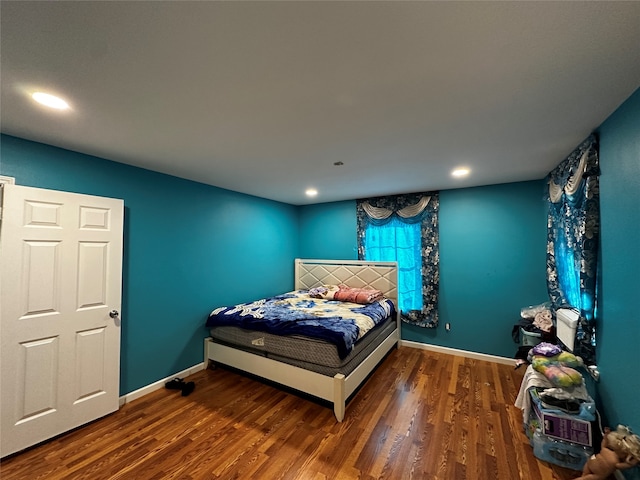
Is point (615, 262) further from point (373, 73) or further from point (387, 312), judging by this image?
point (387, 312)

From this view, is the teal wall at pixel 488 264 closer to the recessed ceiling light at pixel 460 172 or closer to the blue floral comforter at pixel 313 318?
the recessed ceiling light at pixel 460 172

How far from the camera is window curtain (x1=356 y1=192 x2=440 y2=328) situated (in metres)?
3.95

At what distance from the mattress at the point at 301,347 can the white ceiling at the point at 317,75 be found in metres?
1.95

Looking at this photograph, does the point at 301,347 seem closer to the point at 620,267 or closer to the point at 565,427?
the point at 565,427

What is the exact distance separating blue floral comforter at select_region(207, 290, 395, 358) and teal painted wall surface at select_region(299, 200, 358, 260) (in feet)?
3.66

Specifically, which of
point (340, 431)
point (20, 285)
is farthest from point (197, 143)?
point (340, 431)

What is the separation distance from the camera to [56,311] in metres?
2.15

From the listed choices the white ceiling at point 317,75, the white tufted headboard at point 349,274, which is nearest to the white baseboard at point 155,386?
the white tufted headboard at point 349,274

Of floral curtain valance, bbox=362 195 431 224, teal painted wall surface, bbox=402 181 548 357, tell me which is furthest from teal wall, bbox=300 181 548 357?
floral curtain valance, bbox=362 195 431 224

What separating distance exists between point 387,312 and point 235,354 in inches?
85.2

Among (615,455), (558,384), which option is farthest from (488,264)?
(615,455)

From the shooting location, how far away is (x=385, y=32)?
3.47ft

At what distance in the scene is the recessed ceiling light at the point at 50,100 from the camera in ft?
4.96

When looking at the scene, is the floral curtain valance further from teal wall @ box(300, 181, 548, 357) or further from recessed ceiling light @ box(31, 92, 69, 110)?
recessed ceiling light @ box(31, 92, 69, 110)
